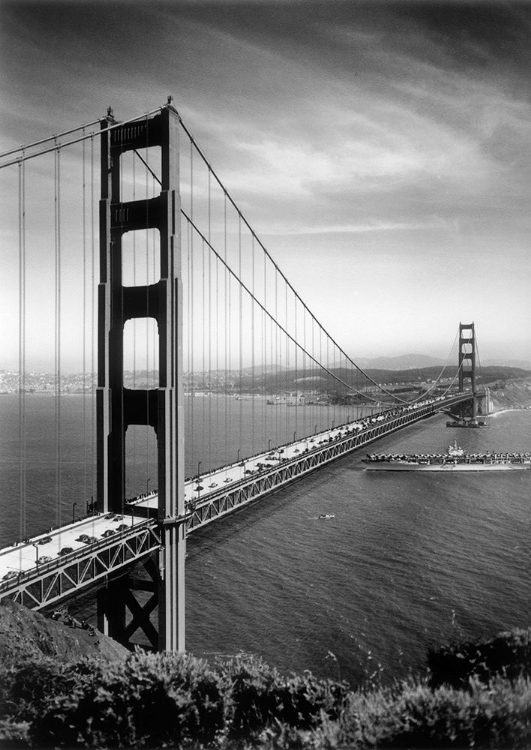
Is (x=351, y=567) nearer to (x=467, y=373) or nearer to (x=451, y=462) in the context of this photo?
(x=451, y=462)

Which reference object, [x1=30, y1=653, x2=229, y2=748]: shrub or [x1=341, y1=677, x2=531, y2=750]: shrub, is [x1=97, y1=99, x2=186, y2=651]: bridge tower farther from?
[x1=341, y1=677, x2=531, y2=750]: shrub

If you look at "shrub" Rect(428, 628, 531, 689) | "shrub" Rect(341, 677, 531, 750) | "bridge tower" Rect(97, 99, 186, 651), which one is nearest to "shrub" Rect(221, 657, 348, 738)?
"shrub" Rect(341, 677, 531, 750)

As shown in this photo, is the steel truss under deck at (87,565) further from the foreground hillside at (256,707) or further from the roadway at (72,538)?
the foreground hillside at (256,707)

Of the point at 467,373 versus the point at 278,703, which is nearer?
the point at 278,703

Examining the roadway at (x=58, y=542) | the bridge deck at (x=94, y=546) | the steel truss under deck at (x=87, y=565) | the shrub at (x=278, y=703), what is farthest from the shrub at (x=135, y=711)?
the roadway at (x=58, y=542)

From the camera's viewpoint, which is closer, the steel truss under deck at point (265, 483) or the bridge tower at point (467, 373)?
the steel truss under deck at point (265, 483)

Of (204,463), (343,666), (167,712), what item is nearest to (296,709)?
(167,712)

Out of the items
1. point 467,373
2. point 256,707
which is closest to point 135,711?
point 256,707
